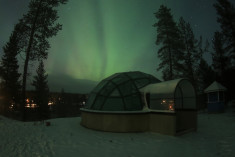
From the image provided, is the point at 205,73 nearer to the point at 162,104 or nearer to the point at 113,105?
the point at 162,104

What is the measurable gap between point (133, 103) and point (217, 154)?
5.23m

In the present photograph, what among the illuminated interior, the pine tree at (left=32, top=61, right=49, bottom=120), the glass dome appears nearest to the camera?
the illuminated interior

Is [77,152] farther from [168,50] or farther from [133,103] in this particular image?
[168,50]

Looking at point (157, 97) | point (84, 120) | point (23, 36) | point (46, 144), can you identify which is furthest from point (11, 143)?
point (23, 36)

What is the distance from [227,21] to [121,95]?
65.0ft

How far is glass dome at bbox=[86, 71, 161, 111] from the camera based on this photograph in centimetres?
979

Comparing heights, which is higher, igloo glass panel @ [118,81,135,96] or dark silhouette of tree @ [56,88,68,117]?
igloo glass panel @ [118,81,135,96]

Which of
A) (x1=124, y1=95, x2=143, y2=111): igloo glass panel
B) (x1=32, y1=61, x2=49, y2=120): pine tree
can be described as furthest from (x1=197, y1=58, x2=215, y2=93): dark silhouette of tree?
(x1=32, y1=61, x2=49, y2=120): pine tree

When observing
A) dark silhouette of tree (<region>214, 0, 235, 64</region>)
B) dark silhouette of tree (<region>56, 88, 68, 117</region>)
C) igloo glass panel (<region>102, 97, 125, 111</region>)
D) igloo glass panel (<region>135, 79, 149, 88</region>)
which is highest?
dark silhouette of tree (<region>214, 0, 235, 64</region>)

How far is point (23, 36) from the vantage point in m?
16.6

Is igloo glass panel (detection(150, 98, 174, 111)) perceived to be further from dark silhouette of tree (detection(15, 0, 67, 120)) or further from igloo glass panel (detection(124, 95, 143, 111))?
dark silhouette of tree (detection(15, 0, 67, 120))

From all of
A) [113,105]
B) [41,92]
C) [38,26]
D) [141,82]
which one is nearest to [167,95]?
[141,82]

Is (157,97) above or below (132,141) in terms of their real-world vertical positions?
above

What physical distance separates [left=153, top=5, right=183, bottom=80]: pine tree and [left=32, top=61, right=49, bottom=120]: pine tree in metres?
28.1
